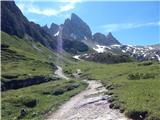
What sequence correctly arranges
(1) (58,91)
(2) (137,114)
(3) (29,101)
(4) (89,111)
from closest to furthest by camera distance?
(2) (137,114) < (4) (89,111) < (3) (29,101) < (1) (58,91)

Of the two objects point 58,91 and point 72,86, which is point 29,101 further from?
point 72,86

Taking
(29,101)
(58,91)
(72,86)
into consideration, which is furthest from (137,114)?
(72,86)

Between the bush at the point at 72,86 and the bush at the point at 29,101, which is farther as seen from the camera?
the bush at the point at 72,86

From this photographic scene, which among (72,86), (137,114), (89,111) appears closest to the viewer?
(137,114)

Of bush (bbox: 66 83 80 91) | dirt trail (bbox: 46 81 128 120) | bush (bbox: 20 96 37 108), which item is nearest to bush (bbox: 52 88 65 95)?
bush (bbox: 66 83 80 91)

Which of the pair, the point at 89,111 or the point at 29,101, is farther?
the point at 29,101

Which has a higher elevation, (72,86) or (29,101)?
(72,86)

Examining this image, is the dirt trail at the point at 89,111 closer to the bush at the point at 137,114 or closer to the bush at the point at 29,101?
the bush at the point at 137,114

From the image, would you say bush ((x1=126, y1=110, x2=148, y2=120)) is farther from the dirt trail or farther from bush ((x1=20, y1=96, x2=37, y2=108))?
bush ((x1=20, y1=96, x2=37, y2=108))

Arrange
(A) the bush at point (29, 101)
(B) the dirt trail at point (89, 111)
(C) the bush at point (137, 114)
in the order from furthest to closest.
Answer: (A) the bush at point (29, 101), (B) the dirt trail at point (89, 111), (C) the bush at point (137, 114)

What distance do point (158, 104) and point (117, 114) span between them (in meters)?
3.94

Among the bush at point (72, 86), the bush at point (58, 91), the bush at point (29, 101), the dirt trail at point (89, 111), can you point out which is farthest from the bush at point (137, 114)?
the bush at point (72, 86)

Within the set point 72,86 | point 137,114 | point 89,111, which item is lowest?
point 89,111

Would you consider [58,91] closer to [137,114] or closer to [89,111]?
[89,111]
